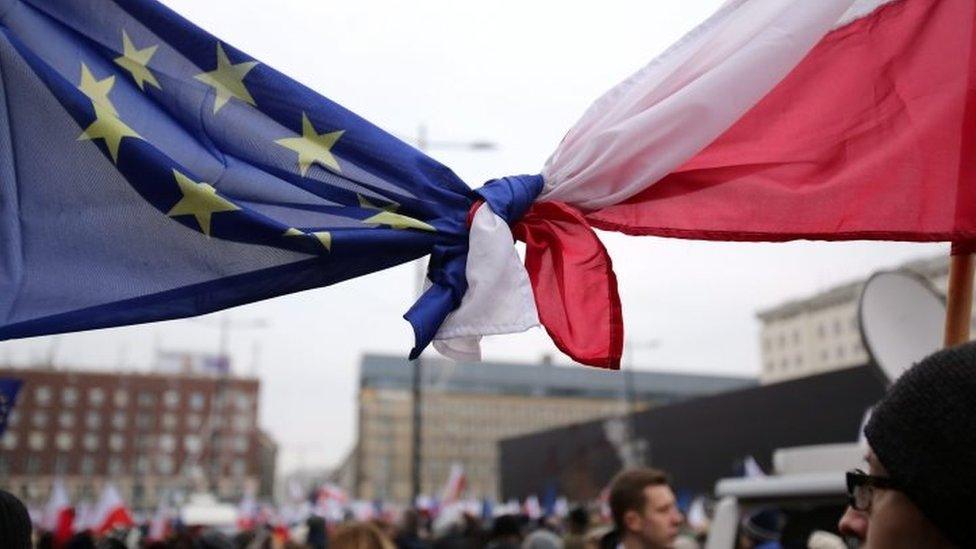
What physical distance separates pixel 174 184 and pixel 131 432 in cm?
11605

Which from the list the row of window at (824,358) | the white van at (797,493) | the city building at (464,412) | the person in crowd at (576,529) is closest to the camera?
the white van at (797,493)

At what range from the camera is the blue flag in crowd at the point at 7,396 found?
688 centimetres

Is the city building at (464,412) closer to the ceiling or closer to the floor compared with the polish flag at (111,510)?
closer to the ceiling

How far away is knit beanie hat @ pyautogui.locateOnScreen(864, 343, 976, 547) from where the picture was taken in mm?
1297

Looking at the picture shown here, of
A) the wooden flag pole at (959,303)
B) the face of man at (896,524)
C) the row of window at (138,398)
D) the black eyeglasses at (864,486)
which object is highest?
the row of window at (138,398)

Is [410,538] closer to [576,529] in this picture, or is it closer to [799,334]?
[576,529]

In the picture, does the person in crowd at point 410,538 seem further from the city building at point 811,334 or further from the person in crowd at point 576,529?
the city building at point 811,334

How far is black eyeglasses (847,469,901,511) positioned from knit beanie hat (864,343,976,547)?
44 mm

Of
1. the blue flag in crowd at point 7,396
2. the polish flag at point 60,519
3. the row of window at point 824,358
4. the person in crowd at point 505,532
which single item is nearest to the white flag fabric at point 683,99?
the blue flag in crowd at point 7,396

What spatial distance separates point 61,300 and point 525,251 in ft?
4.47

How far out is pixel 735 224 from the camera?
9.70 ft

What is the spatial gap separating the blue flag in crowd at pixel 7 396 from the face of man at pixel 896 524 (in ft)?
21.9

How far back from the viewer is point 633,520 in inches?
174

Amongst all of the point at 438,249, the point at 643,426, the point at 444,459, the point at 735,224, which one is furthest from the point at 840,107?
the point at 444,459
